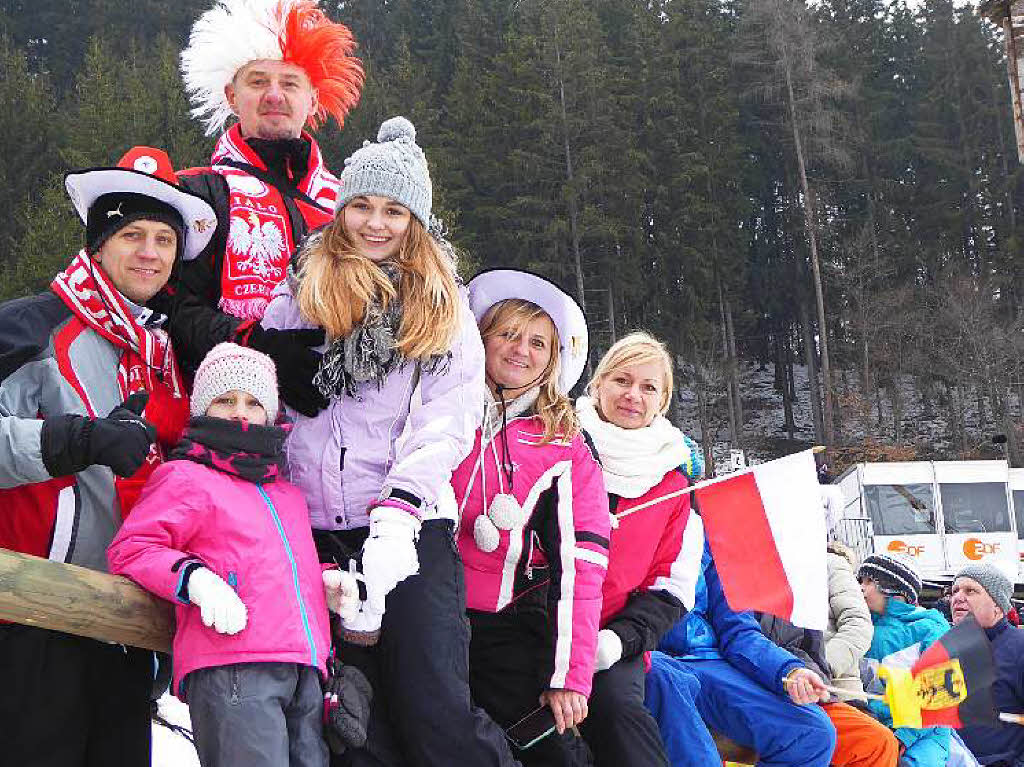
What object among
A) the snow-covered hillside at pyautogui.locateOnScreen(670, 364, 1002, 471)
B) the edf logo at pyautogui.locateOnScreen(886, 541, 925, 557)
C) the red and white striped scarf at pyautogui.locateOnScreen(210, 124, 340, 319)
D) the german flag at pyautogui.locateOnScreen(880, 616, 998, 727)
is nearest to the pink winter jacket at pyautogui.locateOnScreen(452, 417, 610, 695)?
the red and white striped scarf at pyautogui.locateOnScreen(210, 124, 340, 319)

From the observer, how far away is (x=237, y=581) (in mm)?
2615

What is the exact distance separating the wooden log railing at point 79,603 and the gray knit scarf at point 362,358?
73 cm

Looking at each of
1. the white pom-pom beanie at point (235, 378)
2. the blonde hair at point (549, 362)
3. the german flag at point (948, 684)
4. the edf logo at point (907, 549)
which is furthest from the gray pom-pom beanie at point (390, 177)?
the edf logo at point (907, 549)

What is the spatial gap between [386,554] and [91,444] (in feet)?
2.47

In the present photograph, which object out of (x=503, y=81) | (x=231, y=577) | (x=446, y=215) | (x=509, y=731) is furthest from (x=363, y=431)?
(x=503, y=81)

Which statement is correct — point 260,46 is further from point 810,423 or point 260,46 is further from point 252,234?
point 810,423

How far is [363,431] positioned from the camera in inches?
117

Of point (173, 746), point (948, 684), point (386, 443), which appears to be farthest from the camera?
point (173, 746)

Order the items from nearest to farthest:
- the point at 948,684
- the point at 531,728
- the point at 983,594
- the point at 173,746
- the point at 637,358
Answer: the point at 531,728
the point at 637,358
the point at 948,684
the point at 173,746
the point at 983,594

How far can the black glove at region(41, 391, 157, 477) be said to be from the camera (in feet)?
8.52

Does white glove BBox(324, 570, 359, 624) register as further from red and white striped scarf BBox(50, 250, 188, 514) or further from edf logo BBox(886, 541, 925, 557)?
edf logo BBox(886, 541, 925, 557)

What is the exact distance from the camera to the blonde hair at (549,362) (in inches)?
141

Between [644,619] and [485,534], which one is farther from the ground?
[485,534]

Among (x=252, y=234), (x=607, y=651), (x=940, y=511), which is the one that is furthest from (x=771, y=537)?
(x=940, y=511)
